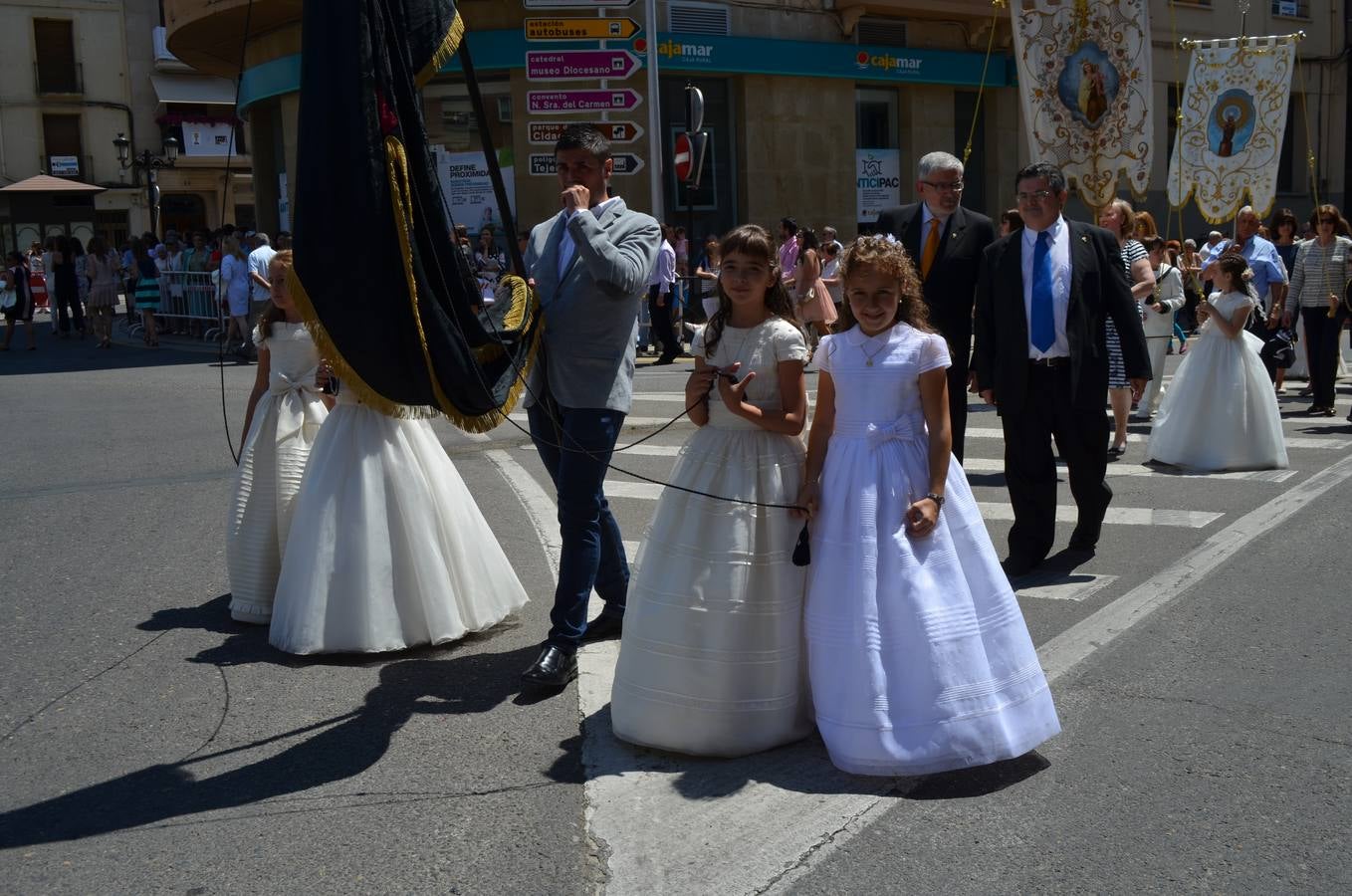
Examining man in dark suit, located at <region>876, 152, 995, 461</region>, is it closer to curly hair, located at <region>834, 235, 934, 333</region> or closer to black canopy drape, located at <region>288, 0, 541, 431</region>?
curly hair, located at <region>834, 235, 934, 333</region>

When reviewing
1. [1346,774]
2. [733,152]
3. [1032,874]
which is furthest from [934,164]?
[733,152]

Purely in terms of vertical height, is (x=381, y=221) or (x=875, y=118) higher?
(x=875, y=118)

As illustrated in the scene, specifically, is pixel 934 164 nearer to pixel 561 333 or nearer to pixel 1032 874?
pixel 561 333

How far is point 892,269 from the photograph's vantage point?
435 centimetres

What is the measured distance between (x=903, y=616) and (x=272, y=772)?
208 cm

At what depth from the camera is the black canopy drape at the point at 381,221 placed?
416cm

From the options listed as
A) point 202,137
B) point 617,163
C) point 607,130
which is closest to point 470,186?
point 617,163

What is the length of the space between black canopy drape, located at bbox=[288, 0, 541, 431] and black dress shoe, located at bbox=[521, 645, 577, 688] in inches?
37.3

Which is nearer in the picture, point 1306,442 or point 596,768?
point 596,768

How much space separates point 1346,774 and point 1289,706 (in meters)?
0.61

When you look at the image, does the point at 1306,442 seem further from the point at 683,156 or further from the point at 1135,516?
the point at 683,156

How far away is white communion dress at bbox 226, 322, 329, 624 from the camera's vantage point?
5945mm

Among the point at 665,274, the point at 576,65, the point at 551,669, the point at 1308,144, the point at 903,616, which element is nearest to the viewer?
the point at 903,616

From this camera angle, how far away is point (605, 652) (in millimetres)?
5359
